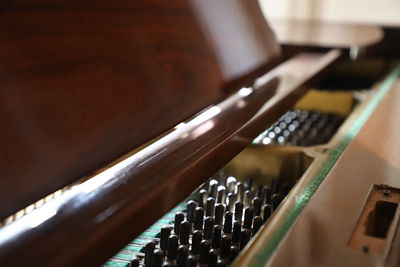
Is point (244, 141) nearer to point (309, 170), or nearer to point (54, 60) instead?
point (309, 170)

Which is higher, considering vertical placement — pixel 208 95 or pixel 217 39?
pixel 217 39

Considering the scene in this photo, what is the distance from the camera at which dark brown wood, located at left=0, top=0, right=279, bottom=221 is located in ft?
3.46

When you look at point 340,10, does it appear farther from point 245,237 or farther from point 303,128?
point 245,237

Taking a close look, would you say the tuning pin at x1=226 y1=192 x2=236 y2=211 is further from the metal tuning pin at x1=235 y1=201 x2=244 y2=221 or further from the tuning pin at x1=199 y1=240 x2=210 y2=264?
the tuning pin at x1=199 y1=240 x2=210 y2=264

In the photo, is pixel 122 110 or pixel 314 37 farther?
pixel 314 37

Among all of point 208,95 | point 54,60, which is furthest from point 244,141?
point 54,60

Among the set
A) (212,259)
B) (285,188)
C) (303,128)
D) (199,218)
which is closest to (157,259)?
(212,259)

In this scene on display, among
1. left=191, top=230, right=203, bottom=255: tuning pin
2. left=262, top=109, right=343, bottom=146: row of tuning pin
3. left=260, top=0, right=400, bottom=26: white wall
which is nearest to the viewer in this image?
left=191, top=230, right=203, bottom=255: tuning pin

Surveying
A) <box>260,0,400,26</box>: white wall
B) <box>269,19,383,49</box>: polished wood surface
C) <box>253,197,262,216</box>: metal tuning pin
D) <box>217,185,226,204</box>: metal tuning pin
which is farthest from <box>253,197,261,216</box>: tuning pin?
<box>260,0,400,26</box>: white wall

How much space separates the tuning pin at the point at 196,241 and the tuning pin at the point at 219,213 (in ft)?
0.48

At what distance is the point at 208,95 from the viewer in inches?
67.6

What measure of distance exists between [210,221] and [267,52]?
3.32 ft

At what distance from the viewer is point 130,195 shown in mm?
1162

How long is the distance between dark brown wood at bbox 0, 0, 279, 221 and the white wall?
385 centimetres
